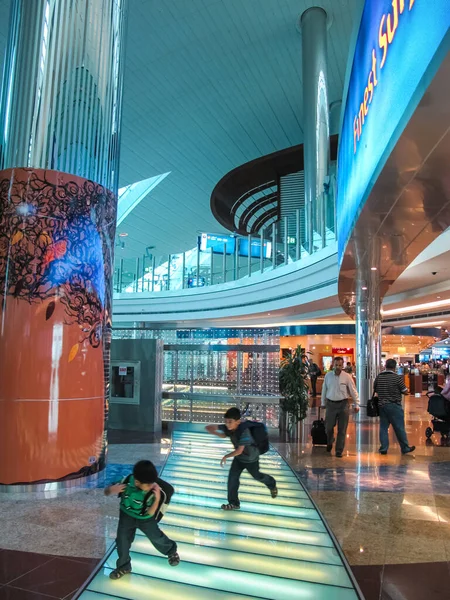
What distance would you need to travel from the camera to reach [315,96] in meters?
17.8

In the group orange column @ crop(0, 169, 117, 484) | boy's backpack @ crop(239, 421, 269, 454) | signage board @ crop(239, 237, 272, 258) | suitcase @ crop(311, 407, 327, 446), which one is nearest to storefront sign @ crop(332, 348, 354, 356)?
signage board @ crop(239, 237, 272, 258)

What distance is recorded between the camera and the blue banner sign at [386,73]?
2434mm

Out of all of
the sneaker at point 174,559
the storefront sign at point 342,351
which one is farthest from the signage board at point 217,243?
the sneaker at point 174,559

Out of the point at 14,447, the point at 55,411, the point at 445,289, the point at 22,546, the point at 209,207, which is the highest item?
the point at 209,207

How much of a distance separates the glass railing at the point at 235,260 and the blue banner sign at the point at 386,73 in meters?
6.95

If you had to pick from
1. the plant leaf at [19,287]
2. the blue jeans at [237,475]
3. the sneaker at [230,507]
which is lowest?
the sneaker at [230,507]

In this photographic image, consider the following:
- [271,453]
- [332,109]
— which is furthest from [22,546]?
[332,109]

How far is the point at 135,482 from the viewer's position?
284 cm

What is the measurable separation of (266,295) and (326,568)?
16.8m

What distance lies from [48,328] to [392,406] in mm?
4907

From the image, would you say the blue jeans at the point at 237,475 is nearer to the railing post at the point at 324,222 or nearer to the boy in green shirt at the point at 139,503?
the boy in green shirt at the point at 139,503

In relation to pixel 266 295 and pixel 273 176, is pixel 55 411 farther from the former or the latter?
pixel 273 176

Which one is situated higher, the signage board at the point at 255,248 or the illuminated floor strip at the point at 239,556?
the signage board at the point at 255,248

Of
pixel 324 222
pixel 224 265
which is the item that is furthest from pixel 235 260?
pixel 324 222
